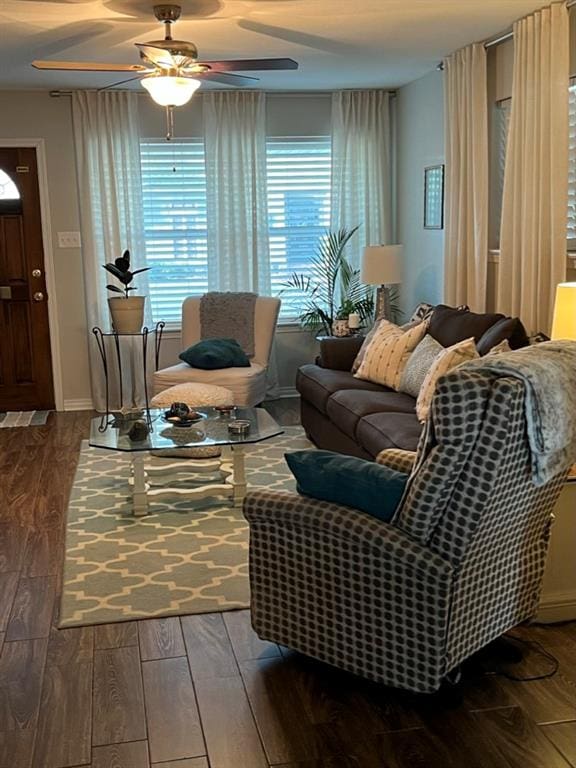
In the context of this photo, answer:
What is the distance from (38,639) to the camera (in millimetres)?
3074

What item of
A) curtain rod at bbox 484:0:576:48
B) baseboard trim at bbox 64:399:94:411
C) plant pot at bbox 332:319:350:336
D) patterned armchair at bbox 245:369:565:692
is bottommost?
baseboard trim at bbox 64:399:94:411

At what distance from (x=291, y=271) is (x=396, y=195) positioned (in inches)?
41.8

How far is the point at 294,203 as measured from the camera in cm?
695

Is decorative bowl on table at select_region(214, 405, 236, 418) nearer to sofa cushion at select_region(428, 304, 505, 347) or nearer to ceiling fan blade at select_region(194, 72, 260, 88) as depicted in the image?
sofa cushion at select_region(428, 304, 505, 347)

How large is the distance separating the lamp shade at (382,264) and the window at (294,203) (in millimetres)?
1120

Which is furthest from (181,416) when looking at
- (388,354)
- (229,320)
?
(229,320)

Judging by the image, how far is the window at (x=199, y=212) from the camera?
6.72 metres

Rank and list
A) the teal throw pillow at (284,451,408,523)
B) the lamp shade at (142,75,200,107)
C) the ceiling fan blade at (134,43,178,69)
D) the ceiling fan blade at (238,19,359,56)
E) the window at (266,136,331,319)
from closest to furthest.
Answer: the teal throw pillow at (284,451,408,523), the ceiling fan blade at (134,43,178,69), the lamp shade at (142,75,200,107), the ceiling fan blade at (238,19,359,56), the window at (266,136,331,319)

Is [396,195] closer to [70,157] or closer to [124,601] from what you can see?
[70,157]

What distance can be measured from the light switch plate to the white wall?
2.59 meters

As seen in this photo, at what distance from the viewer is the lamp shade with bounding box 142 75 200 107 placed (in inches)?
152

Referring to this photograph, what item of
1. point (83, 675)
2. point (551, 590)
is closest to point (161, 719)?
point (83, 675)

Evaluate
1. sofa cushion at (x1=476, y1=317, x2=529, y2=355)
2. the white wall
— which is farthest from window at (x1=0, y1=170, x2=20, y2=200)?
sofa cushion at (x1=476, y1=317, x2=529, y2=355)

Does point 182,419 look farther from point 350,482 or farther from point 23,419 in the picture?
point 23,419
